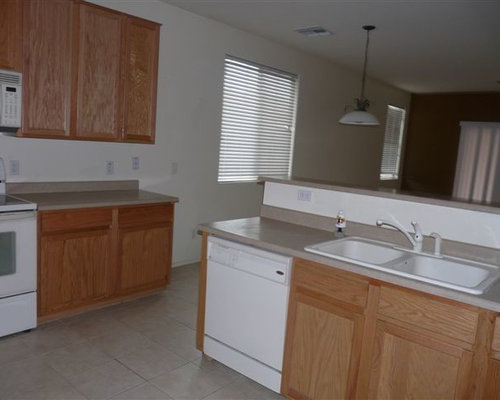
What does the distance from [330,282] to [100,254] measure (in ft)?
6.50

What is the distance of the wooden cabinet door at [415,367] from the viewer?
1.76m

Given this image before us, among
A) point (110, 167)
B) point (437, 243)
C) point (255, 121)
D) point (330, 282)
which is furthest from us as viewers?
point (255, 121)

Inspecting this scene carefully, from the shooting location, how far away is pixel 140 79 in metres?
3.79

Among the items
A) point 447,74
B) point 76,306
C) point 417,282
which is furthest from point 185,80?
point 447,74

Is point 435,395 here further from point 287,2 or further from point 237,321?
point 287,2

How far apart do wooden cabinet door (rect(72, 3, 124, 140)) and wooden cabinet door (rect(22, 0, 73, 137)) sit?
8cm

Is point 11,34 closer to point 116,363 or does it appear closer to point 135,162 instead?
point 135,162

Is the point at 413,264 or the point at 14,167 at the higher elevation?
the point at 14,167

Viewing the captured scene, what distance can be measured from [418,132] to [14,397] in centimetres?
858

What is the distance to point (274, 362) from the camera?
2391mm

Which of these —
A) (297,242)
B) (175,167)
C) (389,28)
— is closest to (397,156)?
(389,28)

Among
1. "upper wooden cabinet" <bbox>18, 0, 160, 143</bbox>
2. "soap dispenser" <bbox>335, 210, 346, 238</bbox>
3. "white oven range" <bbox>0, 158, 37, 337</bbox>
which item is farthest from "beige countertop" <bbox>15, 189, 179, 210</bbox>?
"soap dispenser" <bbox>335, 210, 346, 238</bbox>

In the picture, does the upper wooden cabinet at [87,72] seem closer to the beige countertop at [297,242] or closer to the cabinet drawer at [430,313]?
the beige countertop at [297,242]

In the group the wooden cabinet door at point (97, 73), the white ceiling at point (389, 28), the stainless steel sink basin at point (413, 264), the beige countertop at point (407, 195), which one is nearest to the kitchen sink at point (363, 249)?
the stainless steel sink basin at point (413, 264)
